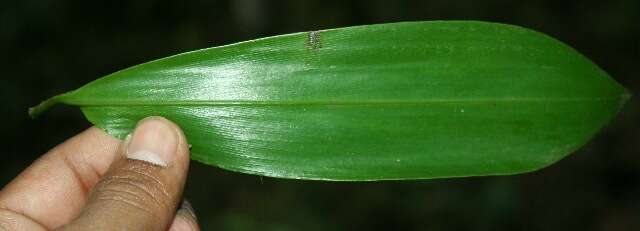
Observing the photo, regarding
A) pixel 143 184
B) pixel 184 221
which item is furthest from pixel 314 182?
pixel 143 184

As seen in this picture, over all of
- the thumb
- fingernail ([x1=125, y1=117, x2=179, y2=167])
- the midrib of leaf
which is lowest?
the thumb

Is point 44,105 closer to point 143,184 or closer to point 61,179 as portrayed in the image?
point 143,184

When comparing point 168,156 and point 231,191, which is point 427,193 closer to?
point 231,191

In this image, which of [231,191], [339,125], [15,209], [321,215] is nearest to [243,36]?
[231,191]

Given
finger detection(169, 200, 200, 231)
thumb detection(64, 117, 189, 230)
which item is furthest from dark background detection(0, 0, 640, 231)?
thumb detection(64, 117, 189, 230)

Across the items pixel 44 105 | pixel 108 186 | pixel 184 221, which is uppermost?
pixel 44 105

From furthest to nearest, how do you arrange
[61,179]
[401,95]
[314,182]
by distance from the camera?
[314,182] → [61,179] → [401,95]

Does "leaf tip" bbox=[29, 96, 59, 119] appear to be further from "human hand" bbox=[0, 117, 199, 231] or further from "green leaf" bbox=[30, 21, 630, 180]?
"human hand" bbox=[0, 117, 199, 231]

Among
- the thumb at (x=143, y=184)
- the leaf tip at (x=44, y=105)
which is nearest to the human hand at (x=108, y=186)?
the thumb at (x=143, y=184)
